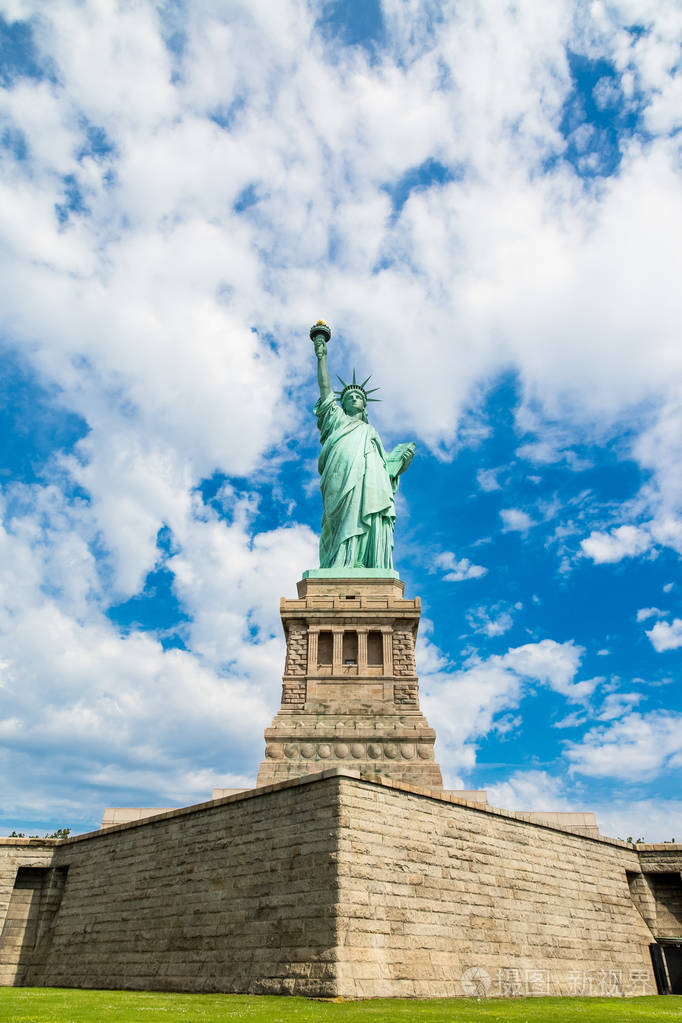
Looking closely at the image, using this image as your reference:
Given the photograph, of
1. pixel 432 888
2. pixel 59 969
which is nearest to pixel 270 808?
pixel 432 888

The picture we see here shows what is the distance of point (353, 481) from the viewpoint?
28.1 metres

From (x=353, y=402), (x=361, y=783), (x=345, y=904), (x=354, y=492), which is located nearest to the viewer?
(x=345, y=904)

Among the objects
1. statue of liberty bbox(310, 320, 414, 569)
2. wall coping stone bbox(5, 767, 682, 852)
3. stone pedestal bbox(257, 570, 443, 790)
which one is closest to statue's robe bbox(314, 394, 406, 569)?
statue of liberty bbox(310, 320, 414, 569)

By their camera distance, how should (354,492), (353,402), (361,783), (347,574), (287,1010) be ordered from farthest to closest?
(353,402)
(354,492)
(347,574)
(361,783)
(287,1010)

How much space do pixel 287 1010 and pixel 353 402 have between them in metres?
25.4

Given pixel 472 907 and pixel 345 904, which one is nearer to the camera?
pixel 345 904

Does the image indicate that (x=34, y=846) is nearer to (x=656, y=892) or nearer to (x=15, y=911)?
(x=15, y=911)

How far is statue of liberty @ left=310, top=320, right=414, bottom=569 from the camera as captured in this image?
2708 centimetres

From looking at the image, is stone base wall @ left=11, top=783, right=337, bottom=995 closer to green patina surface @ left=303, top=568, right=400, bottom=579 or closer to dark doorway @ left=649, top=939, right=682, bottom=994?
dark doorway @ left=649, top=939, right=682, bottom=994

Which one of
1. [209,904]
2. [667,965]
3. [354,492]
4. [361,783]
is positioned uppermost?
[354,492]

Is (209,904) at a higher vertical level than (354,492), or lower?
lower

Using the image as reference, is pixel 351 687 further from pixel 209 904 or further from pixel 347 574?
pixel 209 904

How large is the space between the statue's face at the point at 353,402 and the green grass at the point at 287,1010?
76.7ft

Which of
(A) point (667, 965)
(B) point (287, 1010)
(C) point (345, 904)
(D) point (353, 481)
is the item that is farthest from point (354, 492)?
Answer: (B) point (287, 1010)
